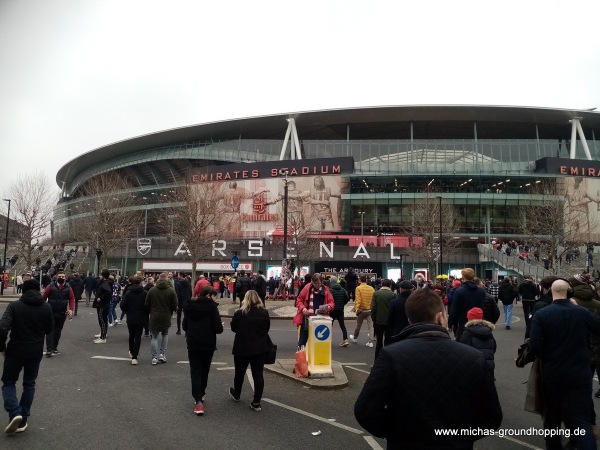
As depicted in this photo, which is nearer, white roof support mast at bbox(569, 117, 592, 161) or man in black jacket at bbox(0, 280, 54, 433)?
man in black jacket at bbox(0, 280, 54, 433)

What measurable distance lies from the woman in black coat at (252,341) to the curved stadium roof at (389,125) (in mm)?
60792

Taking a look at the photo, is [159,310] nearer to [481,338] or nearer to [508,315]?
[481,338]

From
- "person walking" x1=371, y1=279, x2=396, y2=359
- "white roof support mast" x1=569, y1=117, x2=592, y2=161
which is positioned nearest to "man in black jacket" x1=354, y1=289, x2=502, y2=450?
"person walking" x1=371, y1=279, x2=396, y2=359

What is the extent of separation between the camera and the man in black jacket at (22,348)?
18.5ft

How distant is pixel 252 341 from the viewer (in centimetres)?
670

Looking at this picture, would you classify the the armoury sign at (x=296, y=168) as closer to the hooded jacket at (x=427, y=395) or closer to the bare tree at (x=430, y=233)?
the bare tree at (x=430, y=233)

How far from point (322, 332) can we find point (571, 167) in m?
60.4

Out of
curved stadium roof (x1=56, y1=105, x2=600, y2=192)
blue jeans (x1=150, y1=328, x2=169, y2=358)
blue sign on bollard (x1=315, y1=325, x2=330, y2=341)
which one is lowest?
blue jeans (x1=150, y1=328, x2=169, y2=358)

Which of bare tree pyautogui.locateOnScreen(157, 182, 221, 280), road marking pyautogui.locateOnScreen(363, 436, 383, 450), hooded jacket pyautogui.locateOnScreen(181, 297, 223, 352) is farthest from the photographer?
bare tree pyautogui.locateOnScreen(157, 182, 221, 280)

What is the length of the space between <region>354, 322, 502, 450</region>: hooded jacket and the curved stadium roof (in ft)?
211

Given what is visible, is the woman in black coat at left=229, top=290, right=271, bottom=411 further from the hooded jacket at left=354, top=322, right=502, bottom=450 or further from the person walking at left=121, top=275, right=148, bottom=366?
the hooded jacket at left=354, top=322, right=502, bottom=450

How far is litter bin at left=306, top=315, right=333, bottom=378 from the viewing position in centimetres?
831

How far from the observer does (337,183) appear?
59.6 meters

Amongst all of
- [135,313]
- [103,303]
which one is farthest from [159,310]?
[103,303]
